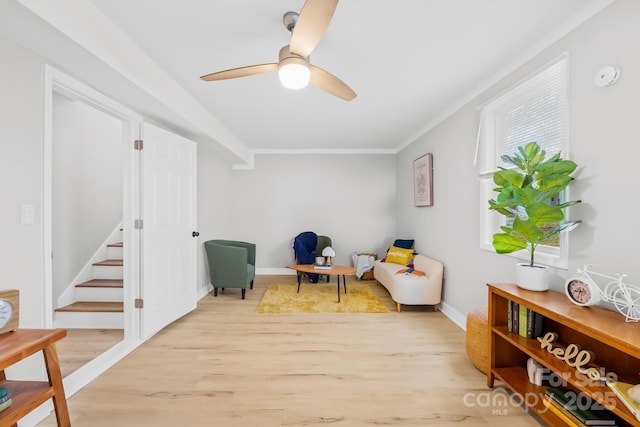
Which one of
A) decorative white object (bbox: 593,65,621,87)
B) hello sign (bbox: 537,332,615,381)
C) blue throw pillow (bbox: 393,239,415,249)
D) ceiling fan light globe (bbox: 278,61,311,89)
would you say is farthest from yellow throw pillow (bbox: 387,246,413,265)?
ceiling fan light globe (bbox: 278,61,311,89)

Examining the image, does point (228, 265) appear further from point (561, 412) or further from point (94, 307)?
point (561, 412)

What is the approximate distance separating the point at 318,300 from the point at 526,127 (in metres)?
2.90

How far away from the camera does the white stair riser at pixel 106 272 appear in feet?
9.83

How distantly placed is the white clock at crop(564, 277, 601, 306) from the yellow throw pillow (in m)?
2.50

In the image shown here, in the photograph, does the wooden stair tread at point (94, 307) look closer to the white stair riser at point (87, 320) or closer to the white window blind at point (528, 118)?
the white stair riser at point (87, 320)

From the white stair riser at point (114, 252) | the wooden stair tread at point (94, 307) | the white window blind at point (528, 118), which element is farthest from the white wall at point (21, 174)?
the white window blind at point (528, 118)

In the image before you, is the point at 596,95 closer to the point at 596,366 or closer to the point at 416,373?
the point at 596,366

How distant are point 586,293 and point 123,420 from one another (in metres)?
2.69

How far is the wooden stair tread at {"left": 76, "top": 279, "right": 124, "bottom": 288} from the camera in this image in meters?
2.76

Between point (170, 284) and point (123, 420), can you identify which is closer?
point (123, 420)

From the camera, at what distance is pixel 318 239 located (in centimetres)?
481

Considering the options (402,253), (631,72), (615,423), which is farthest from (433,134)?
(615,423)

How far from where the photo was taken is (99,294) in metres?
2.77

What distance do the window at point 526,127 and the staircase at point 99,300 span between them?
3697 mm
